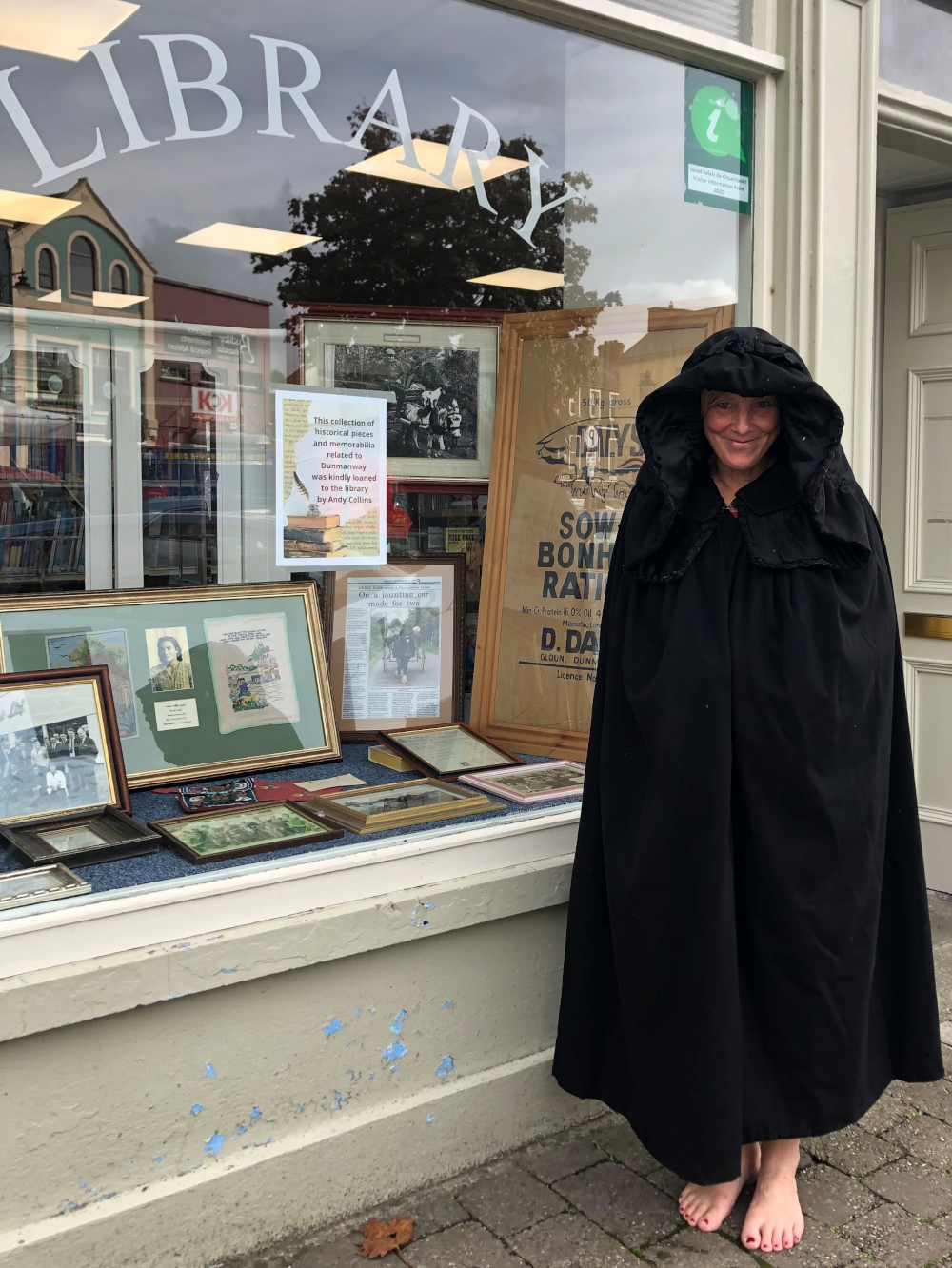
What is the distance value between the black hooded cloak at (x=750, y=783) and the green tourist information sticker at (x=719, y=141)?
121 centimetres

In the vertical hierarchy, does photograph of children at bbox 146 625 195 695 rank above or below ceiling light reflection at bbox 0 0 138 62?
below

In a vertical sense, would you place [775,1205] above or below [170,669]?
below

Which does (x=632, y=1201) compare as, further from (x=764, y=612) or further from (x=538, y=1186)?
(x=764, y=612)

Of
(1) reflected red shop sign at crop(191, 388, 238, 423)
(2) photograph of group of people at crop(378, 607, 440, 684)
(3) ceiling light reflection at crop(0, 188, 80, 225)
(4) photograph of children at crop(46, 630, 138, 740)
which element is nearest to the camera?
(4) photograph of children at crop(46, 630, 138, 740)

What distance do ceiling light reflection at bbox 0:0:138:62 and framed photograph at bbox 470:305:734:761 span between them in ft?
4.51

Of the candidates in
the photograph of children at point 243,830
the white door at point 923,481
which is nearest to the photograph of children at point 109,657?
the photograph of children at point 243,830

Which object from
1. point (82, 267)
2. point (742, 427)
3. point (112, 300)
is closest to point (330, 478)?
point (112, 300)

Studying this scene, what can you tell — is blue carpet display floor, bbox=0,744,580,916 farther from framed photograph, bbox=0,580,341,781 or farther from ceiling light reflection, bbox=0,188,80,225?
ceiling light reflection, bbox=0,188,80,225

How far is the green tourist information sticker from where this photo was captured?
3242mm

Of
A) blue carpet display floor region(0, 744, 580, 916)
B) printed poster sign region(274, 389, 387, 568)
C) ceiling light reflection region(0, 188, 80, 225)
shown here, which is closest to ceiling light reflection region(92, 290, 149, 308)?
ceiling light reflection region(0, 188, 80, 225)

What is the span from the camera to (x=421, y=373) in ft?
11.3

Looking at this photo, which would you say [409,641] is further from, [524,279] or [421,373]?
[524,279]

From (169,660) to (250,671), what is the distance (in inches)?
9.0

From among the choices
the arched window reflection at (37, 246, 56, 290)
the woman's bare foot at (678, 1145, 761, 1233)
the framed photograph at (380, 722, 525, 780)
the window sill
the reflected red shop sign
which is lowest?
the woman's bare foot at (678, 1145, 761, 1233)
